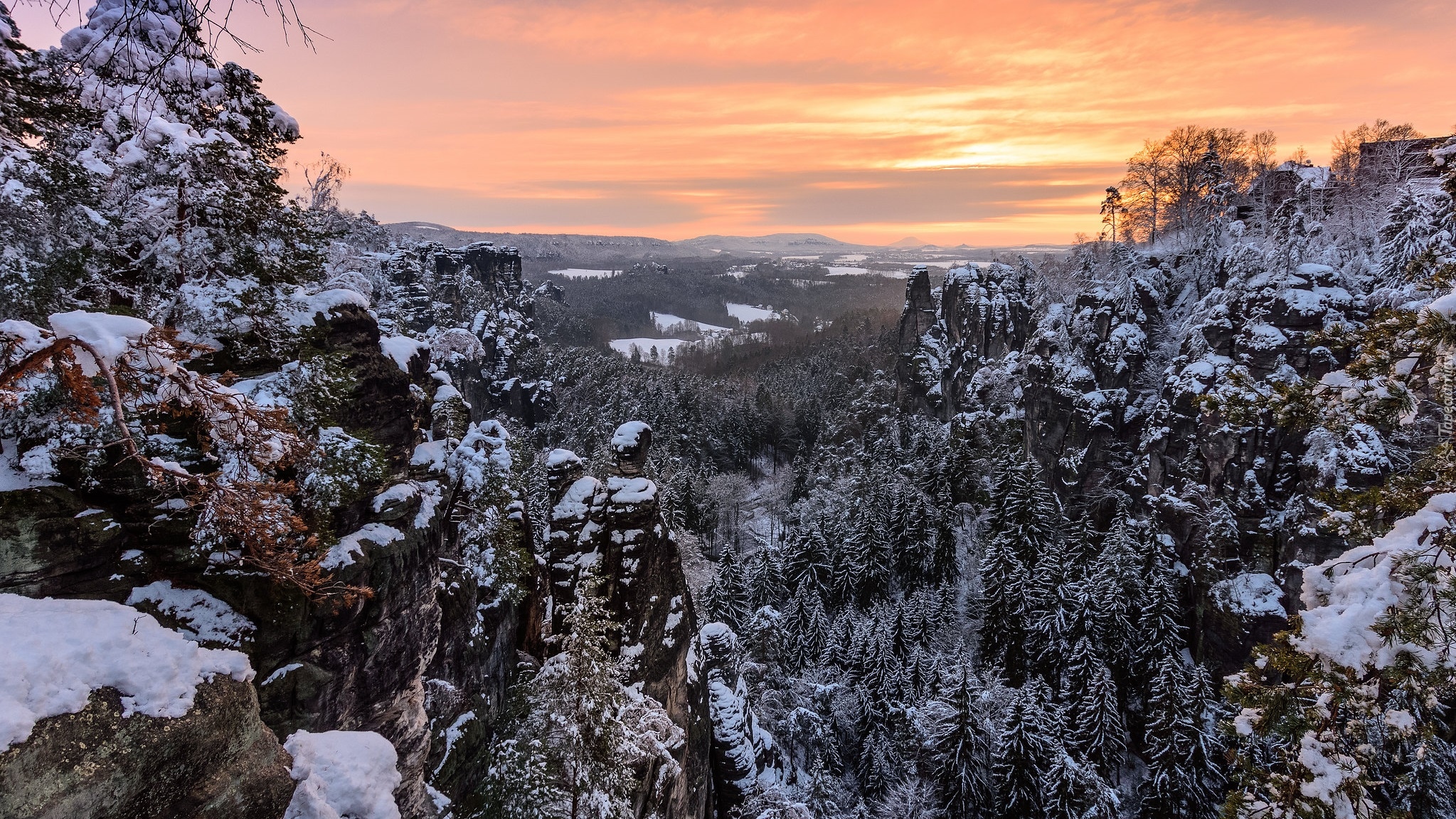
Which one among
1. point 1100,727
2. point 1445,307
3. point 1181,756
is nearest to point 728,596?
point 1100,727

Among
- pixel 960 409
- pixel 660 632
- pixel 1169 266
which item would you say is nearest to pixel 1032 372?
pixel 1169 266

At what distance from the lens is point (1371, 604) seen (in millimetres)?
5543

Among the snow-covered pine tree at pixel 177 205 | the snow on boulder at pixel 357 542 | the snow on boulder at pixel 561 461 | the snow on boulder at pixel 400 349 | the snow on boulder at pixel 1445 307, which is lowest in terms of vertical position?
the snow on boulder at pixel 561 461

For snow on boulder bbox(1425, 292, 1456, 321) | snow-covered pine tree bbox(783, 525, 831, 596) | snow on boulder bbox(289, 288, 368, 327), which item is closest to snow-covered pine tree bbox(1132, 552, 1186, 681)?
snow-covered pine tree bbox(783, 525, 831, 596)

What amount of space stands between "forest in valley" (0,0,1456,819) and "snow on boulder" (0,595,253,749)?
0.03 m

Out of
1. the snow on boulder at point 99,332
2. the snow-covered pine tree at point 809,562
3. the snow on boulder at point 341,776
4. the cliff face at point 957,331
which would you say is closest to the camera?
the snow on boulder at point 99,332

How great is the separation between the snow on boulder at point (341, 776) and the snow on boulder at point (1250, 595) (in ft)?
144

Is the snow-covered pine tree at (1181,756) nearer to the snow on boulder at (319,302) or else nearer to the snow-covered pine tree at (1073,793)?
the snow-covered pine tree at (1073,793)

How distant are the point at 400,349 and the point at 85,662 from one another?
990cm

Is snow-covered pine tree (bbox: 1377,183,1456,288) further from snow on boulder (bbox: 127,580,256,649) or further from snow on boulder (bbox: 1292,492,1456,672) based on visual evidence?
snow on boulder (bbox: 127,580,256,649)

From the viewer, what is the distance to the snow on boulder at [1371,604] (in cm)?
534

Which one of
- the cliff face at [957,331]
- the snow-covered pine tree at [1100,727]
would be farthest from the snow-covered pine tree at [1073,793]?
the cliff face at [957,331]

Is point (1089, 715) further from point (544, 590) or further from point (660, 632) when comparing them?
point (544, 590)

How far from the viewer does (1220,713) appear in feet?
98.4
